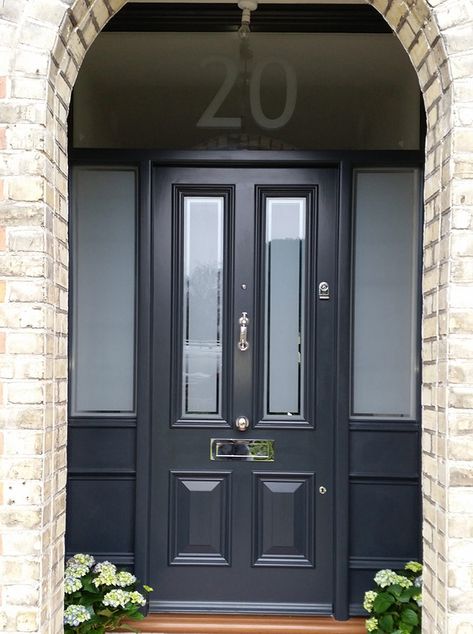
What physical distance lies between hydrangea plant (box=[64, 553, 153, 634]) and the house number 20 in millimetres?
2292

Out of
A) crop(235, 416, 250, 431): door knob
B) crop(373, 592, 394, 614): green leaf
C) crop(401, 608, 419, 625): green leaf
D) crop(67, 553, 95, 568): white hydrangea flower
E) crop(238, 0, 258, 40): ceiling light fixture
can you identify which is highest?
crop(238, 0, 258, 40): ceiling light fixture

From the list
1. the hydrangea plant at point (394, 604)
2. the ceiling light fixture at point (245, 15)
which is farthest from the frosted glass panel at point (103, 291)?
the hydrangea plant at point (394, 604)

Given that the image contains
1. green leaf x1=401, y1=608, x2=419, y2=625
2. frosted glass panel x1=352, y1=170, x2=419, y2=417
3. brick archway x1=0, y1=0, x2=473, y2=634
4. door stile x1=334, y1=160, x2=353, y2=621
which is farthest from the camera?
frosted glass panel x1=352, y1=170, x2=419, y2=417

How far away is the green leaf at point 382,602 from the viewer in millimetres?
2969

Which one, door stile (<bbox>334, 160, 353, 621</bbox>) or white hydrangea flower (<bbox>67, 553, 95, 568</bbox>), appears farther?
door stile (<bbox>334, 160, 353, 621</bbox>)

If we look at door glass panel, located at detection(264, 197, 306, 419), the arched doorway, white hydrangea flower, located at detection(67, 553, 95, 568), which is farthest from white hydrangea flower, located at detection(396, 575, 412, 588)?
white hydrangea flower, located at detection(67, 553, 95, 568)

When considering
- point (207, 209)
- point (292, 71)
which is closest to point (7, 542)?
point (207, 209)

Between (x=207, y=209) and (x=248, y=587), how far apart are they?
77.3 inches

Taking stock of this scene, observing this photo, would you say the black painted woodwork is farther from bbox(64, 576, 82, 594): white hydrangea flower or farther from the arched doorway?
bbox(64, 576, 82, 594): white hydrangea flower

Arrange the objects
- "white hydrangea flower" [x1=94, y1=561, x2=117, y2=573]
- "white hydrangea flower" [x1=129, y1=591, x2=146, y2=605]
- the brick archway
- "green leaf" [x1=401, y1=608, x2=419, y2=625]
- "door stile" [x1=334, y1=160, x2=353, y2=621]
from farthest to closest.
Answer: "door stile" [x1=334, y1=160, x2=353, y2=621] < "white hydrangea flower" [x1=94, y1=561, x2=117, y2=573] < "white hydrangea flower" [x1=129, y1=591, x2=146, y2=605] < "green leaf" [x1=401, y1=608, x2=419, y2=625] < the brick archway

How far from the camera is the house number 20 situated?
11.2ft

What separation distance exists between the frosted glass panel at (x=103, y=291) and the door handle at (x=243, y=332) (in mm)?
567

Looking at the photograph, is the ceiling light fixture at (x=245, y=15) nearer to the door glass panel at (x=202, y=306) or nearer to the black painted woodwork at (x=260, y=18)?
the black painted woodwork at (x=260, y=18)

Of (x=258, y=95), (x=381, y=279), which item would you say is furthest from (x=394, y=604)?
(x=258, y=95)
